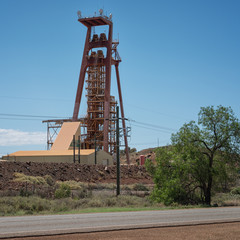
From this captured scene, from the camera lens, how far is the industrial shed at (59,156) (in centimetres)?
5425

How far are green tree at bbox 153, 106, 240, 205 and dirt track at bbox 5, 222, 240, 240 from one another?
10.5 metres

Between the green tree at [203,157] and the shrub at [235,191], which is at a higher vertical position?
the green tree at [203,157]

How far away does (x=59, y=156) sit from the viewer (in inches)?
2159

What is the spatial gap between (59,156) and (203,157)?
34.6 m

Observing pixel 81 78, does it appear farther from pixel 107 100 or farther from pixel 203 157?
pixel 203 157

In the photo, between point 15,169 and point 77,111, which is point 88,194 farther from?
point 77,111

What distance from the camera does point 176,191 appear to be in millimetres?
22578

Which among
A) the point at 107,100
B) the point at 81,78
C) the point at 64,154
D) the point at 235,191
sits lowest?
the point at 235,191

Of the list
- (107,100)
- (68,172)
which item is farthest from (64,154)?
(107,100)

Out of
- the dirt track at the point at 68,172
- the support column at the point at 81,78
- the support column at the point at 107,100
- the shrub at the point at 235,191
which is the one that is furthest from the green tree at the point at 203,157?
the support column at the point at 81,78

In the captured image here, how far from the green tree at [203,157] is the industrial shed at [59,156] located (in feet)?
102

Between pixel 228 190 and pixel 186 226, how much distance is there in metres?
22.5

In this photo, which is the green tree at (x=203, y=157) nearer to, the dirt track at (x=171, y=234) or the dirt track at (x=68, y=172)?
the dirt track at (x=171, y=234)

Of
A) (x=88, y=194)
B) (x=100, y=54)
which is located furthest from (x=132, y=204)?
(x=100, y=54)
